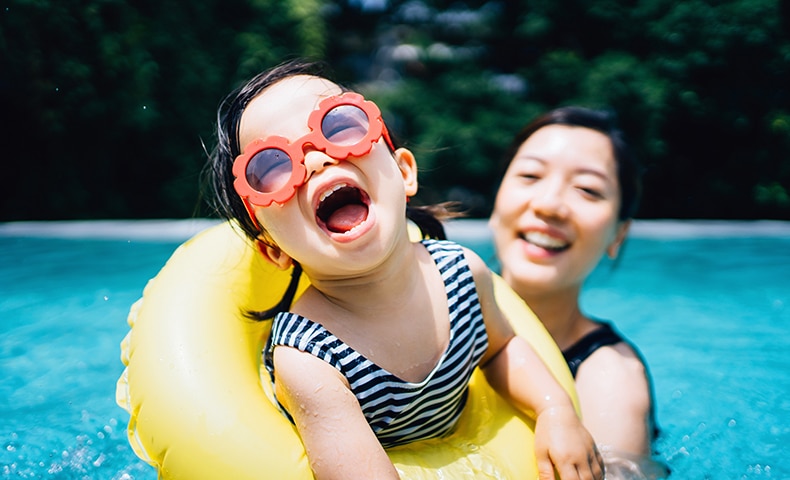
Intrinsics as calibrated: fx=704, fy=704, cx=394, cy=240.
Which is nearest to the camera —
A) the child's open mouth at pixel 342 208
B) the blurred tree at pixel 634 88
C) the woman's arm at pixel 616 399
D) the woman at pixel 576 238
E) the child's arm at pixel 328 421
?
the child's arm at pixel 328 421

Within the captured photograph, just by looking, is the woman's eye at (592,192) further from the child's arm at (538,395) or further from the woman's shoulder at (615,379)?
the child's arm at (538,395)

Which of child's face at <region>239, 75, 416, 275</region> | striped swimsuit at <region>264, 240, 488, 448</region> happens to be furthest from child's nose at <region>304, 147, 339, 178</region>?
striped swimsuit at <region>264, 240, 488, 448</region>

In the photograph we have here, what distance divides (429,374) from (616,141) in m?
1.39

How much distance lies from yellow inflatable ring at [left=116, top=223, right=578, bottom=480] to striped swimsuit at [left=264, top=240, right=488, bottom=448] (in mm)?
74

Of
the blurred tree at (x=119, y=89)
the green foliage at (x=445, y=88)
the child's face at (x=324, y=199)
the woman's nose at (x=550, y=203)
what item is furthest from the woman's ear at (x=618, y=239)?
the green foliage at (x=445, y=88)

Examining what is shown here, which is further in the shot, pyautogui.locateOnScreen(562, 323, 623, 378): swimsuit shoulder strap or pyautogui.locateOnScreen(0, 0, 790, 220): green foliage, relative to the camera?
pyautogui.locateOnScreen(0, 0, 790, 220): green foliage

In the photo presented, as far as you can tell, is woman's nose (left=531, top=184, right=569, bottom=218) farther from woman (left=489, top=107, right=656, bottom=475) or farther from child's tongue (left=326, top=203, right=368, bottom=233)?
child's tongue (left=326, top=203, right=368, bottom=233)

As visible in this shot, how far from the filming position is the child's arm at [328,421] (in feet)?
4.75

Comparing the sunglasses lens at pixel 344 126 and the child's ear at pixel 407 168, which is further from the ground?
the sunglasses lens at pixel 344 126

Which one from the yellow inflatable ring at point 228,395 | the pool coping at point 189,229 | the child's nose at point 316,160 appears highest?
the child's nose at point 316,160

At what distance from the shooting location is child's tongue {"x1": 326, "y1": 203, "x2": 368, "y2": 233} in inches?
60.9

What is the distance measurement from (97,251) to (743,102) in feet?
23.8

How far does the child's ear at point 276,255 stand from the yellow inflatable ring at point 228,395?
30cm

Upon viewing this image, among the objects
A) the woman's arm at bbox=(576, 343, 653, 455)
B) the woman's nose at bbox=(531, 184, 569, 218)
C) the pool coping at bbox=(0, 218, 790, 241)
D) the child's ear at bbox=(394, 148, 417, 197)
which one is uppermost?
the child's ear at bbox=(394, 148, 417, 197)
